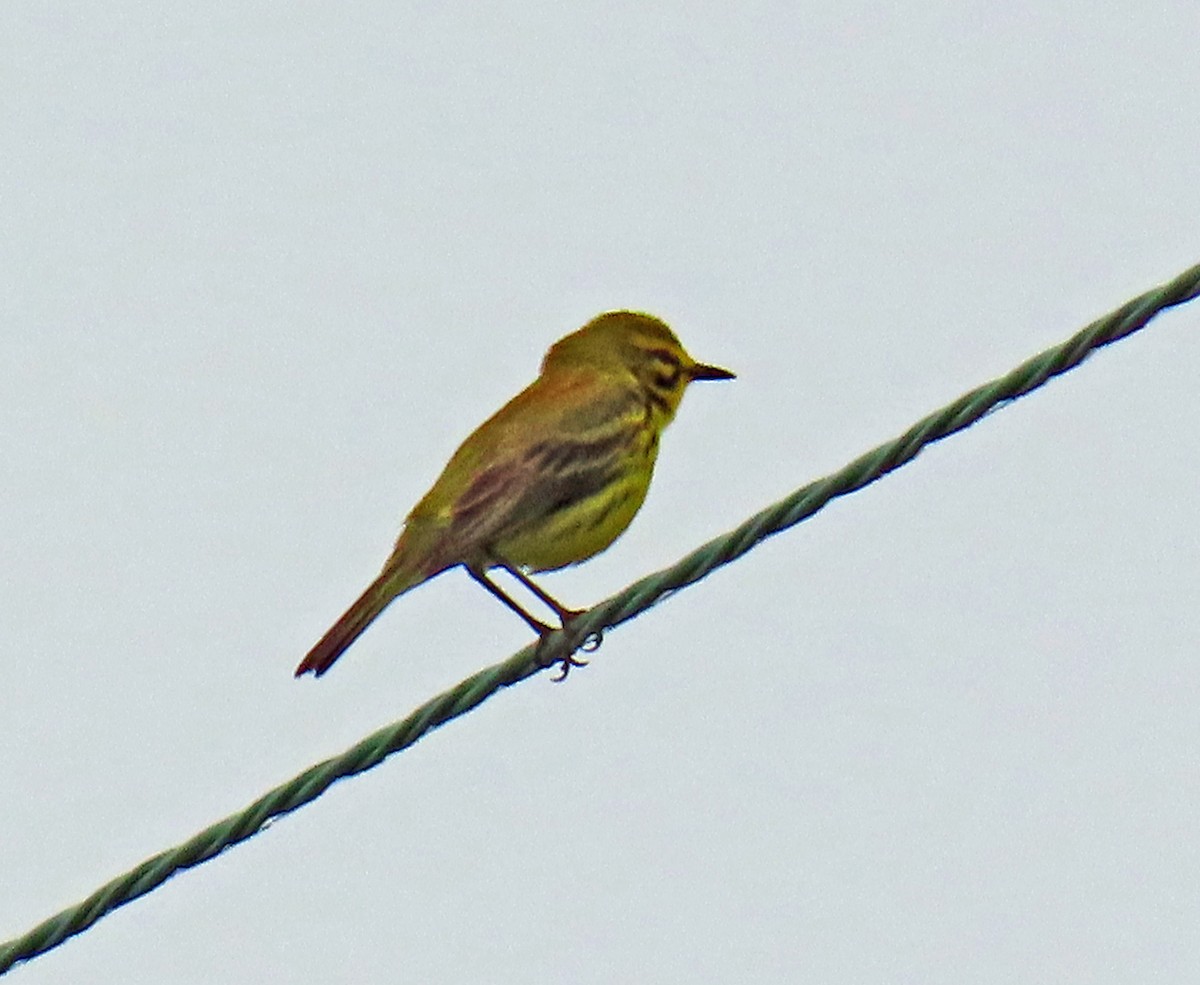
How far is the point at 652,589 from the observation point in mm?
8586

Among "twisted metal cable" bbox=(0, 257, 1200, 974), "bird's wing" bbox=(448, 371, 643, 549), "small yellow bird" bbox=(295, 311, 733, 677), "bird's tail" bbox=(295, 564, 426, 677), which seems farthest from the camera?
"bird's wing" bbox=(448, 371, 643, 549)

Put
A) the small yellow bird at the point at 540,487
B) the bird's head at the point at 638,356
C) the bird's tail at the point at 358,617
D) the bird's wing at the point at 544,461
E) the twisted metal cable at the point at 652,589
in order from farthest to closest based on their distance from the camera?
the bird's head at the point at 638,356, the bird's wing at the point at 544,461, the small yellow bird at the point at 540,487, the bird's tail at the point at 358,617, the twisted metal cable at the point at 652,589

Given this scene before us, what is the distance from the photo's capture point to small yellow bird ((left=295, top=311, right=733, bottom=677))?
443 inches

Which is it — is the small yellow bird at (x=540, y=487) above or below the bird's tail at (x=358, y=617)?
above

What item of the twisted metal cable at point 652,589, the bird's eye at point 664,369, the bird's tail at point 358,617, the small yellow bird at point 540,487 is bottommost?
the twisted metal cable at point 652,589

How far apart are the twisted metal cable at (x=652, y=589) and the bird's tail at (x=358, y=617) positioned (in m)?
1.83

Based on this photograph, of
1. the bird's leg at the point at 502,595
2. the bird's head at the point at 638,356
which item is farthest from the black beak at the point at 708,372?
the bird's leg at the point at 502,595

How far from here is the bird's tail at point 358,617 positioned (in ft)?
34.2

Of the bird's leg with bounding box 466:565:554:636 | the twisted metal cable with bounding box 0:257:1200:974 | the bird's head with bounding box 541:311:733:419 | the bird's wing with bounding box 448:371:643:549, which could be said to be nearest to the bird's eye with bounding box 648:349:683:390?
the bird's head with bounding box 541:311:733:419

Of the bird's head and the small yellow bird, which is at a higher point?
the bird's head

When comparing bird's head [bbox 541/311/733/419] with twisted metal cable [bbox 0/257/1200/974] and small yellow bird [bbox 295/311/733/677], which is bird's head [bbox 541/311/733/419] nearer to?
small yellow bird [bbox 295/311/733/677]

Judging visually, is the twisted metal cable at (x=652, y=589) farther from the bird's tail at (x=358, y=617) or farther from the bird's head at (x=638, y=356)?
the bird's head at (x=638, y=356)

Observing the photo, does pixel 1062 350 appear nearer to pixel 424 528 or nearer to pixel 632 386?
pixel 424 528

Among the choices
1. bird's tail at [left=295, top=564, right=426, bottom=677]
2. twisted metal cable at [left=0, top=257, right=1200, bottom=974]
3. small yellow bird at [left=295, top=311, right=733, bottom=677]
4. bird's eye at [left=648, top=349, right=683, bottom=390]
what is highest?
bird's eye at [left=648, top=349, right=683, bottom=390]
